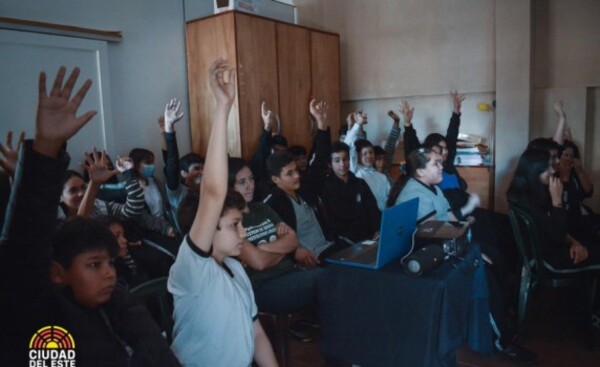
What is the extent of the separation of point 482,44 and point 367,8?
1.33m

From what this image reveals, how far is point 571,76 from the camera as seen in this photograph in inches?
168

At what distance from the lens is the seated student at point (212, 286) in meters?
1.30

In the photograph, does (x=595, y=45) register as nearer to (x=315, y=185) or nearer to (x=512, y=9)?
(x=512, y=9)

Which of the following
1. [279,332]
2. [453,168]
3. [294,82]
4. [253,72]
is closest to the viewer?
[279,332]

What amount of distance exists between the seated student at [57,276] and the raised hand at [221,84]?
1.43 feet

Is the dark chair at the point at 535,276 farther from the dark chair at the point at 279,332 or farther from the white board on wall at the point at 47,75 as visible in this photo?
the white board on wall at the point at 47,75

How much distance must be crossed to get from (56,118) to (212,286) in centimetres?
71

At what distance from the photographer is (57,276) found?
112cm

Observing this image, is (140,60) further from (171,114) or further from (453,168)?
(453,168)

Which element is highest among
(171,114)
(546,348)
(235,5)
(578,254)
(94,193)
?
(235,5)

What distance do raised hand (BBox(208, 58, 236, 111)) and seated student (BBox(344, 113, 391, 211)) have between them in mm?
2318

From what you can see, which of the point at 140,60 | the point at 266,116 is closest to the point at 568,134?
the point at 266,116

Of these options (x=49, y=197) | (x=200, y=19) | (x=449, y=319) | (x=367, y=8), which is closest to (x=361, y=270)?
(x=449, y=319)

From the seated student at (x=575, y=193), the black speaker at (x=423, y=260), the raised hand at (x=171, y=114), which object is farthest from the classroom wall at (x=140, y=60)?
Result: the seated student at (x=575, y=193)
